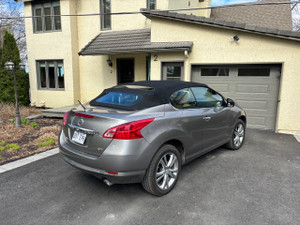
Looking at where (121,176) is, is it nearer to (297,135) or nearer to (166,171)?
(166,171)

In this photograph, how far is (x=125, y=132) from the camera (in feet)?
8.70

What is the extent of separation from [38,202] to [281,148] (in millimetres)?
5447

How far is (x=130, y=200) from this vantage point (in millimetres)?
3037

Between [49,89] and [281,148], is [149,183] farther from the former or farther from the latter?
[49,89]

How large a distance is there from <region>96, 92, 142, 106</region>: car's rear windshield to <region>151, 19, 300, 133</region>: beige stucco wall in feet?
14.8

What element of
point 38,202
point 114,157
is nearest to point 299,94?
point 114,157

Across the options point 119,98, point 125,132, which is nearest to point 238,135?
point 119,98

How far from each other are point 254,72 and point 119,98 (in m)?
5.46

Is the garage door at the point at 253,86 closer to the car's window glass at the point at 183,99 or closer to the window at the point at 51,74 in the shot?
the car's window glass at the point at 183,99

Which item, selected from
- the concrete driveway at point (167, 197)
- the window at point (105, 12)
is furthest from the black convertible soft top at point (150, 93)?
the window at point (105, 12)

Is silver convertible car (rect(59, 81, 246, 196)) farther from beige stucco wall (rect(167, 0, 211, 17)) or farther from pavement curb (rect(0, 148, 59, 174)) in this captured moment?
beige stucco wall (rect(167, 0, 211, 17))

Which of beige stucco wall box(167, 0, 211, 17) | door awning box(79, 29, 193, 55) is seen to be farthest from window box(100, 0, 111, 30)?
beige stucco wall box(167, 0, 211, 17)

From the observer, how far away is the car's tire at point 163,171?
2896mm

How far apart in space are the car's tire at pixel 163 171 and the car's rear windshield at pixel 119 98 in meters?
0.83
